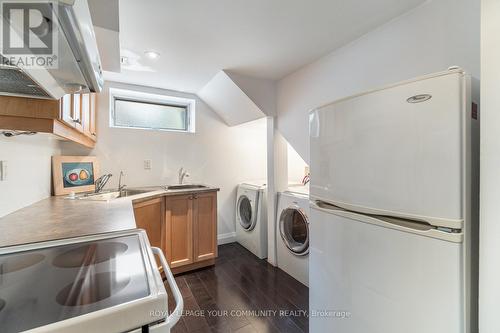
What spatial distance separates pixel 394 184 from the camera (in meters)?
0.92

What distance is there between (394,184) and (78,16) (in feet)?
3.79

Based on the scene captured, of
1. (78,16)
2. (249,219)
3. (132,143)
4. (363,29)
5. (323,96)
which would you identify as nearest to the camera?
(78,16)

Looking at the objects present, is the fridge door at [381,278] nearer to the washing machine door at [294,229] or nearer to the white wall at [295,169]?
the washing machine door at [294,229]

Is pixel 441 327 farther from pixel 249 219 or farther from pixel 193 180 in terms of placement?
pixel 193 180

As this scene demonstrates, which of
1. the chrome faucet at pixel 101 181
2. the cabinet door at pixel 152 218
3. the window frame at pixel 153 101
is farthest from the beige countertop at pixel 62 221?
the window frame at pixel 153 101

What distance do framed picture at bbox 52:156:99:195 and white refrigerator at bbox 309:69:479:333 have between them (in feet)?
7.72

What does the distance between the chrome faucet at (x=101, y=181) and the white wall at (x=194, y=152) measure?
69 millimetres

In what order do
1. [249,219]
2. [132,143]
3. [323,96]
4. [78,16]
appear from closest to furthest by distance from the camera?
[78,16] → [323,96] → [132,143] → [249,219]

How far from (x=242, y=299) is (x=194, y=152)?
6.41ft

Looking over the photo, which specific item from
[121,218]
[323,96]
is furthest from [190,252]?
[323,96]

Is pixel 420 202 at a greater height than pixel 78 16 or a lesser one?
lesser

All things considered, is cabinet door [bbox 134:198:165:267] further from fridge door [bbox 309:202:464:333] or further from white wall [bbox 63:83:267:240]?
fridge door [bbox 309:202:464:333]

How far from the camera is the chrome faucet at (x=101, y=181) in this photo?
2414 mm

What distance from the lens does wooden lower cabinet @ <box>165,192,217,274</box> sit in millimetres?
2363
